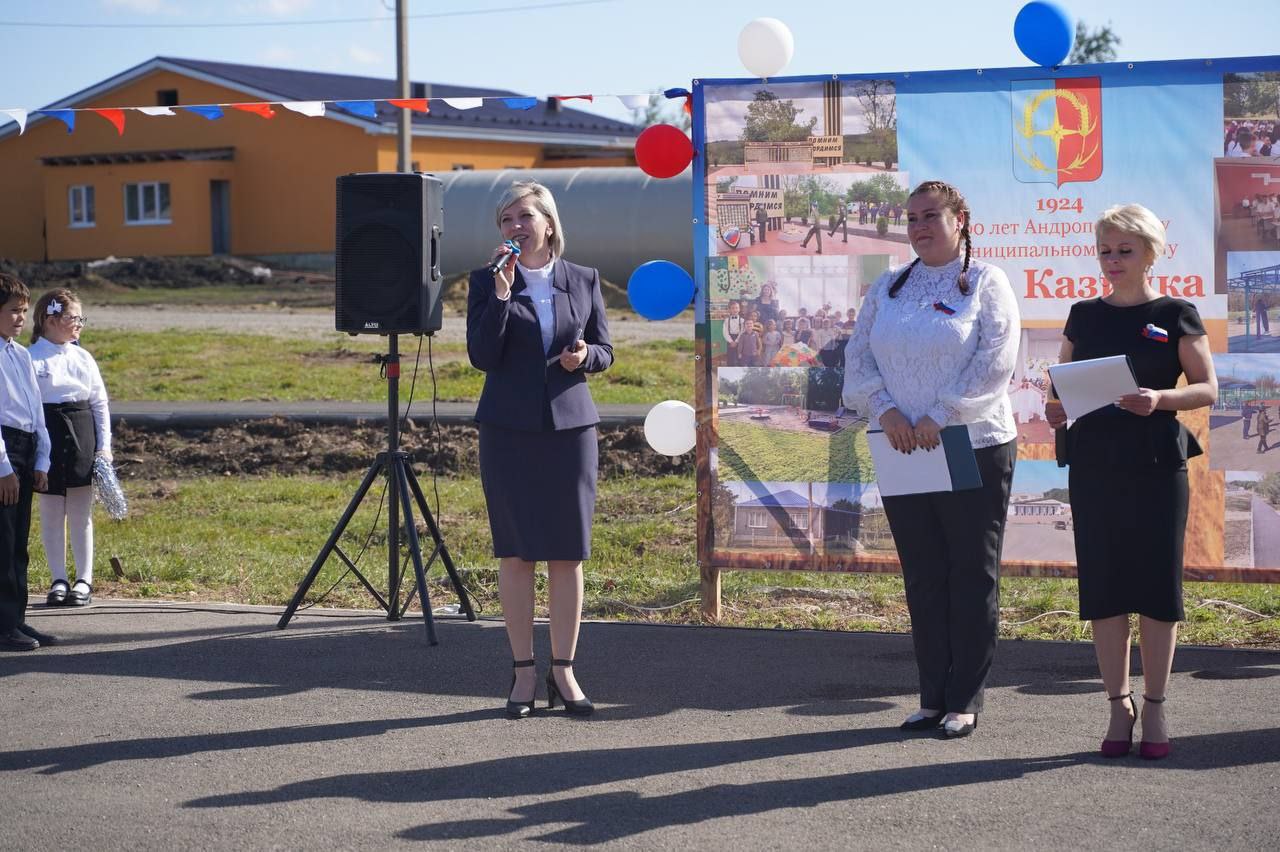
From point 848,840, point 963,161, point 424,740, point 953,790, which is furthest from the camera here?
point 963,161

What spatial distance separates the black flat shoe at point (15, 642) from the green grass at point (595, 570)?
53.6 inches

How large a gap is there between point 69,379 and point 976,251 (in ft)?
15.0

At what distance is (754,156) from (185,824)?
3948 millimetres

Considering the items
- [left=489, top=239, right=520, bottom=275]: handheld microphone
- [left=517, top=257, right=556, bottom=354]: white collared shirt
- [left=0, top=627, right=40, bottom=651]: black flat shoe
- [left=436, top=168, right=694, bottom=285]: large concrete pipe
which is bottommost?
[left=0, top=627, right=40, bottom=651]: black flat shoe

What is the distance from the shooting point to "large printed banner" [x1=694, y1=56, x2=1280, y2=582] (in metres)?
6.37

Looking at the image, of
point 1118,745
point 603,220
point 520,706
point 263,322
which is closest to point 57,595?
point 520,706

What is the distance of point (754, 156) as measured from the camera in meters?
6.80

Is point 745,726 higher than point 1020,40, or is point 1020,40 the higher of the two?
point 1020,40

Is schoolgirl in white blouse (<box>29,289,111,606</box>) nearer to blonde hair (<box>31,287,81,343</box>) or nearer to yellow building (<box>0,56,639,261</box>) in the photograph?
blonde hair (<box>31,287,81,343</box>)

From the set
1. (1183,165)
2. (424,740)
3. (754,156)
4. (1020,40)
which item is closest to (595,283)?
(754,156)

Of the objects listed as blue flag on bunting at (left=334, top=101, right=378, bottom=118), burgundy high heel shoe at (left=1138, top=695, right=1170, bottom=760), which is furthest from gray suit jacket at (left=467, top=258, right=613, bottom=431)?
blue flag on bunting at (left=334, top=101, right=378, bottom=118)

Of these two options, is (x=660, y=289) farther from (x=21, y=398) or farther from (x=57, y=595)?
(x=57, y=595)

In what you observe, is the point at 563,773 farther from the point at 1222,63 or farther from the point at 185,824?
the point at 1222,63

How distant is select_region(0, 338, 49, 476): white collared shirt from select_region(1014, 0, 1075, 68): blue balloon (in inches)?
186
